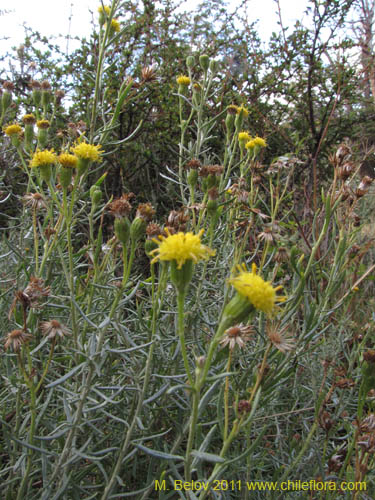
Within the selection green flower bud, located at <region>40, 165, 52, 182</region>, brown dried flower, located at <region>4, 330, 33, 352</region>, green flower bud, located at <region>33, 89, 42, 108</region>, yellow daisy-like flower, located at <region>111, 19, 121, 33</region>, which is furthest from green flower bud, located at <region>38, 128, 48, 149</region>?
brown dried flower, located at <region>4, 330, 33, 352</region>

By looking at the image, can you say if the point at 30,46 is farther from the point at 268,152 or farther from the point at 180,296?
the point at 180,296

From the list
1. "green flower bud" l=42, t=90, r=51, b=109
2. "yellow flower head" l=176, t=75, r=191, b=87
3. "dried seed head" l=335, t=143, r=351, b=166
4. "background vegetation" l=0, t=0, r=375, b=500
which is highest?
"yellow flower head" l=176, t=75, r=191, b=87

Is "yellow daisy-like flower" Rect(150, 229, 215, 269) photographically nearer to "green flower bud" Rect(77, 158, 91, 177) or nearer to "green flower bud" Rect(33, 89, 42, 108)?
"green flower bud" Rect(77, 158, 91, 177)

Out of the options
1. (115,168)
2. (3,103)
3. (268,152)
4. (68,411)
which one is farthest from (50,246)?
(268,152)

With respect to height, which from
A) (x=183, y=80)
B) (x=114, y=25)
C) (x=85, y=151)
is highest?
(x=114, y=25)

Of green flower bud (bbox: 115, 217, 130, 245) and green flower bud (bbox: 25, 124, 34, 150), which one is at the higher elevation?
green flower bud (bbox: 25, 124, 34, 150)

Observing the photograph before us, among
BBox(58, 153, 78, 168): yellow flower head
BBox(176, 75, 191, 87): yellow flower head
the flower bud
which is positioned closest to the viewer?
the flower bud

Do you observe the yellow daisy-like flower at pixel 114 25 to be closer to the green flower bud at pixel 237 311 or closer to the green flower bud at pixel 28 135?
the green flower bud at pixel 28 135

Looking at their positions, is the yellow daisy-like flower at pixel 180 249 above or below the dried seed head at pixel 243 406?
above

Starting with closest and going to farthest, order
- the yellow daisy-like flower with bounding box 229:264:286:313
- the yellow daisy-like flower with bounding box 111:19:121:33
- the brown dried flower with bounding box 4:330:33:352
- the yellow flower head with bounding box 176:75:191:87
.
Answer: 1. the yellow daisy-like flower with bounding box 229:264:286:313
2. the brown dried flower with bounding box 4:330:33:352
3. the yellow daisy-like flower with bounding box 111:19:121:33
4. the yellow flower head with bounding box 176:75:191:87

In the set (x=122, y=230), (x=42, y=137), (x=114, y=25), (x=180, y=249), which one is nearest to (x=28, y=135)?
(x=42, y=137)

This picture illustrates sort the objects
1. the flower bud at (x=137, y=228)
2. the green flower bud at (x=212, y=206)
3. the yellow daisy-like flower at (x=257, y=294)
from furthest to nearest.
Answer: the green flower bud at (x=212, y=206), the flower bud at (x=137, y=228), the yellow daisy-like flower at (x=257, y=294)

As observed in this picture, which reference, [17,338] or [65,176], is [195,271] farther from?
[17,338]

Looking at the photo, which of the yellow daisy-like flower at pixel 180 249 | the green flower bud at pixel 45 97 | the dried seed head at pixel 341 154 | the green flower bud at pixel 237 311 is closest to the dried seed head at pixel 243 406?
the green flower bud at pixel 237 311
